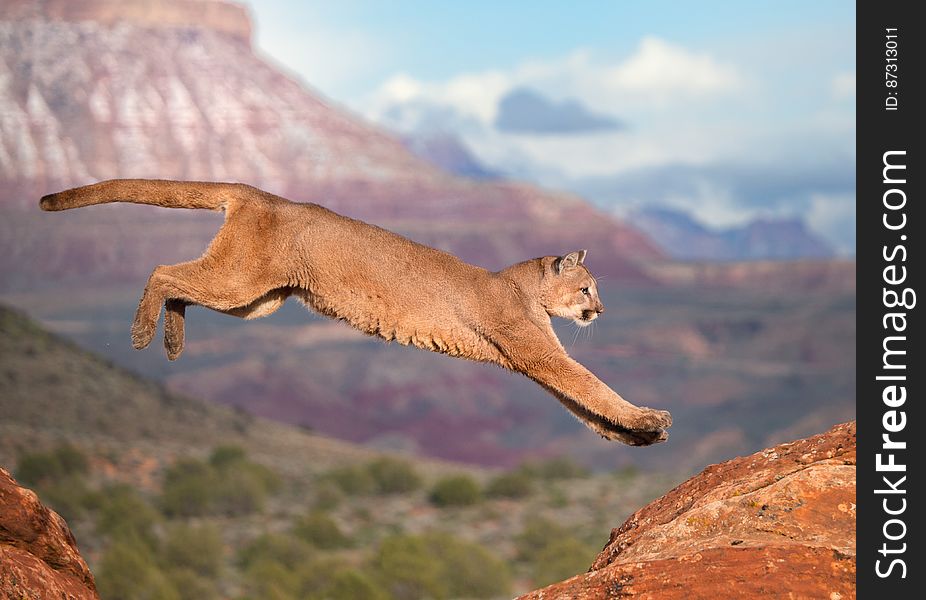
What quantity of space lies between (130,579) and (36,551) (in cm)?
2351

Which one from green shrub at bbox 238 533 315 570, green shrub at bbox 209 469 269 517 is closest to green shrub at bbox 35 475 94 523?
green shrub at bbox 209 469 269 517

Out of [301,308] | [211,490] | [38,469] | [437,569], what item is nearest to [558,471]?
[211,490]

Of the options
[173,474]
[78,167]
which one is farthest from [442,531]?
[78,167]

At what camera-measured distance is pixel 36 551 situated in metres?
9.61

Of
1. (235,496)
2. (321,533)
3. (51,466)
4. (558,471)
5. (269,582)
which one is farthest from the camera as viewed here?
(558,471)

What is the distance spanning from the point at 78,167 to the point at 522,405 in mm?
60204

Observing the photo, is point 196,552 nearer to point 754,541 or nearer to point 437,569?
point 437,569

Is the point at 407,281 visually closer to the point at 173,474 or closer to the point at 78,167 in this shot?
the point at 173,474

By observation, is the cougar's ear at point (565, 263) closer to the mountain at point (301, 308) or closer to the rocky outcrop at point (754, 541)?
the rocky outcrop at point (754, 541)

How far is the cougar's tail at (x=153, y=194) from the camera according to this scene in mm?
10742

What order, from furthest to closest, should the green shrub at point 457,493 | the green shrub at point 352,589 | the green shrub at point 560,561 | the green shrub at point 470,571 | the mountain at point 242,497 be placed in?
the green shrub at point 457,493
the green shrub at point 560,561
the green shrub at point 470,571
the mountain at point 242,497
the green shrub at point 352,589

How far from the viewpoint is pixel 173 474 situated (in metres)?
46.4

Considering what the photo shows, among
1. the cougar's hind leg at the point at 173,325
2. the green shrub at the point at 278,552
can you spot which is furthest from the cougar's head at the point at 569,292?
the green shrub at the point at 278,552

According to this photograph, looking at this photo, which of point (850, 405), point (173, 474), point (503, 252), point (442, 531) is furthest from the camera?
point (503, 252)
